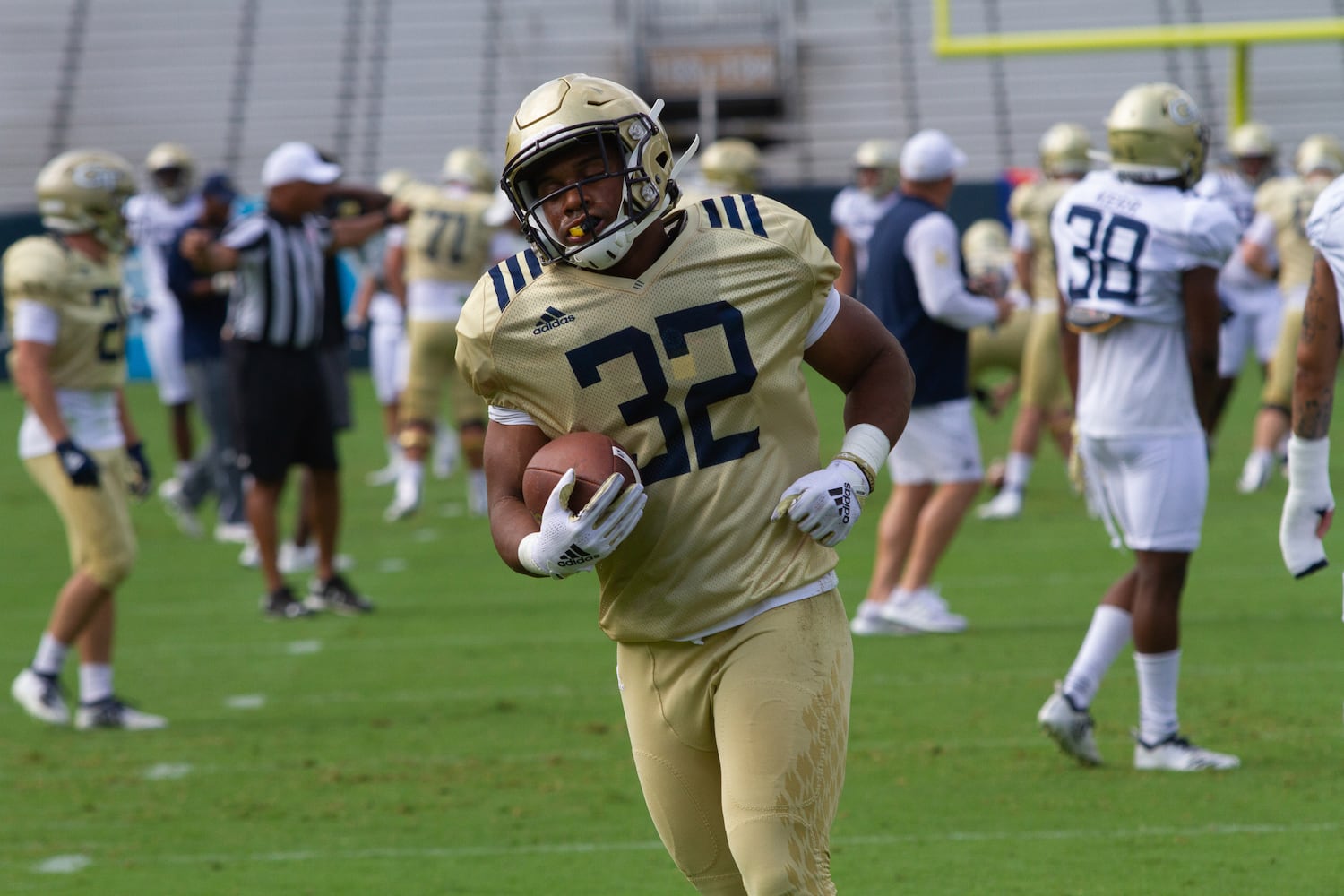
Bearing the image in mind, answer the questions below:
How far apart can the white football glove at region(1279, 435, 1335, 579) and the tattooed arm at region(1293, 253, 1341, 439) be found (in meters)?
0.03

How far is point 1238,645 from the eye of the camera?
5969mm

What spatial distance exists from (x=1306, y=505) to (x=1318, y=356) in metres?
0.28

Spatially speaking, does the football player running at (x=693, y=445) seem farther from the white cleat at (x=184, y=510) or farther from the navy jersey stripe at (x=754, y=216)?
the white cleat at (x=184, y=510)

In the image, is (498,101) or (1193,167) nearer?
(1193,167)

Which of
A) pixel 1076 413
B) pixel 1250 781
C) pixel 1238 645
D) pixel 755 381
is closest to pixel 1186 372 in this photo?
pixel 1076 413

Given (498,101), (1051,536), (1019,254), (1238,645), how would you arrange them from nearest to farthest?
(1238,645)
(1051,536)
(1019,254)
(498,101)

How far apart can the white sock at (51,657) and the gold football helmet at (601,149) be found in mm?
3374

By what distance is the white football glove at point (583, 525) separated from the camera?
245cm

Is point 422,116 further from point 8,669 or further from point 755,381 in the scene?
point 755,381

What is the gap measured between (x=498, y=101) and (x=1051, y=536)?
543 inches

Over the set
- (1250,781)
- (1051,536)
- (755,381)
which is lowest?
(1051,536)

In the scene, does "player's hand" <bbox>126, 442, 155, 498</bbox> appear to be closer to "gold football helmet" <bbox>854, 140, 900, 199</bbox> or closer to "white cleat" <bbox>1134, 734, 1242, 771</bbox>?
"white cleat" <bbox>1134, 734, 1242, 771</bbox>

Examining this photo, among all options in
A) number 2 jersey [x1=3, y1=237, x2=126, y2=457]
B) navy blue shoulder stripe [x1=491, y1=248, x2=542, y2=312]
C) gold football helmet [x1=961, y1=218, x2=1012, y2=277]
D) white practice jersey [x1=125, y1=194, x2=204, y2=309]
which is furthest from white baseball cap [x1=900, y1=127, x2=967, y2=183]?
white practice jersey [x1=125, y1=194, x2=204, y2=309]

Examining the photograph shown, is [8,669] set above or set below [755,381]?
below
